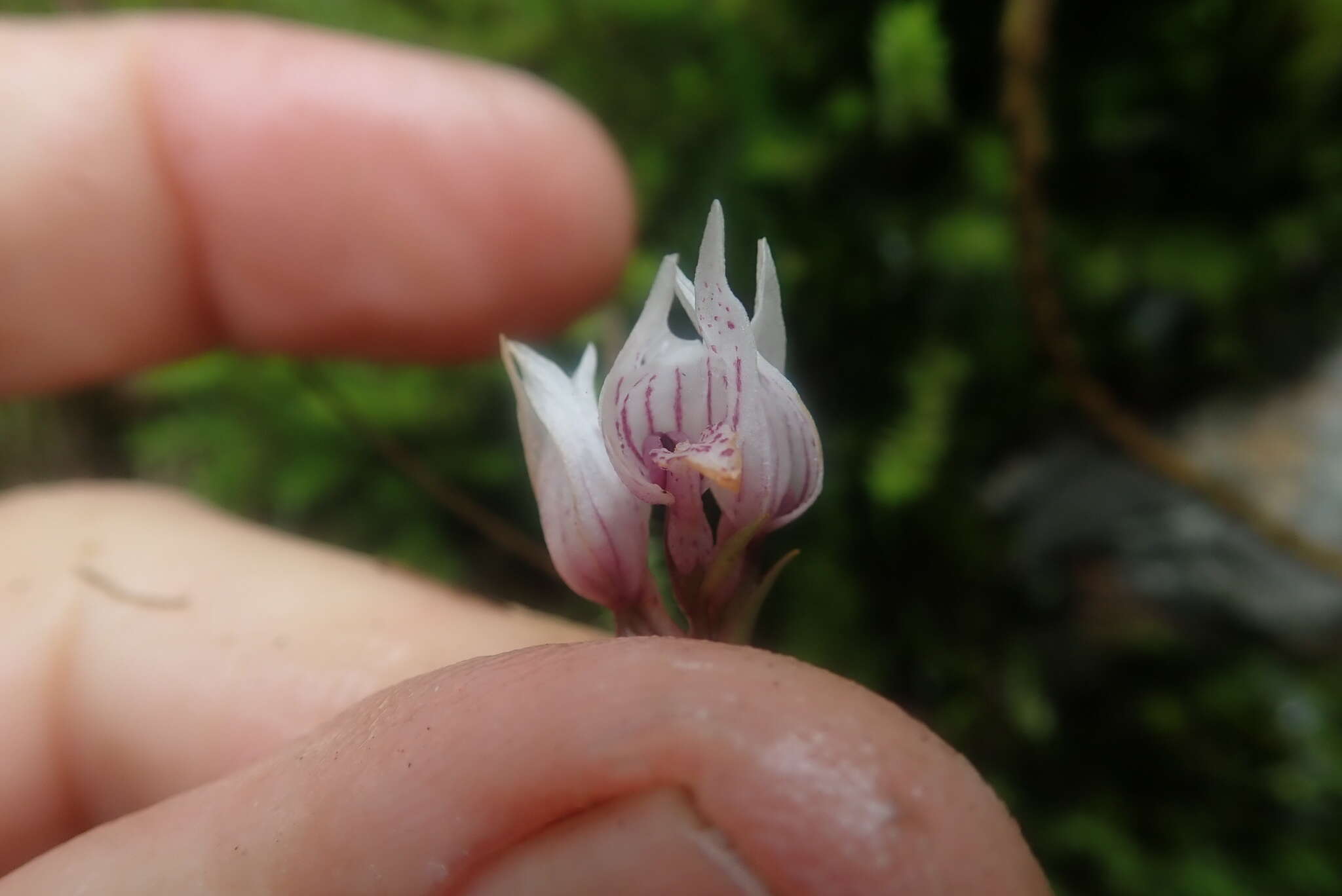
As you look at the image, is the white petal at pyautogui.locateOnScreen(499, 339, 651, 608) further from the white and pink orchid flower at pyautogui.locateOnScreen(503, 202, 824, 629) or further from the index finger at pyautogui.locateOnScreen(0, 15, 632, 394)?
the index finger at pyautogui.locateOnScreen(0, 15, 632, 394)

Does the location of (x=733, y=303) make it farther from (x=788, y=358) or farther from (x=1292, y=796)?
(x=1292, y=796)

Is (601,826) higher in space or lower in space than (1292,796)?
higher

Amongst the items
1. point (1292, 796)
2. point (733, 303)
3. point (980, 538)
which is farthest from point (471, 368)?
point (1292, 796)

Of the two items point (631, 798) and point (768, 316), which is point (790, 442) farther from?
point (631, 798)

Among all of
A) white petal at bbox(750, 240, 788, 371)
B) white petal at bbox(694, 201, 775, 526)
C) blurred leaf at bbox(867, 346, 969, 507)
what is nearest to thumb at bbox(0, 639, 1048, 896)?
white petal at bbox(694, 201, 775, 526)

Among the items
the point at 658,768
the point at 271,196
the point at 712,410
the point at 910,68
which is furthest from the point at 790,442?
the point at 271,196
